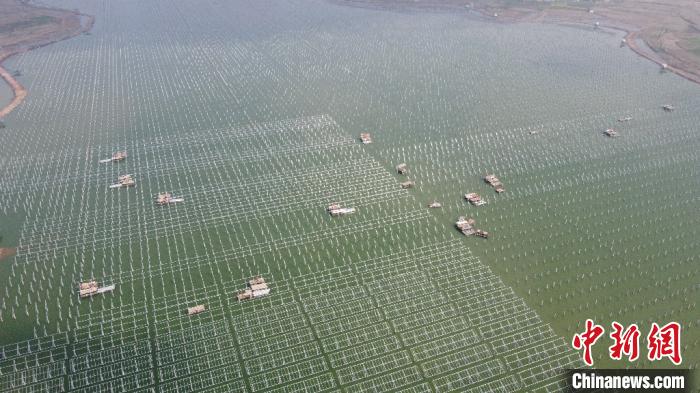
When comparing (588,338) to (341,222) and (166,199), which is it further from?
(166,199)

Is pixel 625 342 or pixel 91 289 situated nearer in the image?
pixel 625 342

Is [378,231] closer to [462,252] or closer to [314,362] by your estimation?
[462,252]

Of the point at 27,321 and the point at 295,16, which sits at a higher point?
the point at 295,16

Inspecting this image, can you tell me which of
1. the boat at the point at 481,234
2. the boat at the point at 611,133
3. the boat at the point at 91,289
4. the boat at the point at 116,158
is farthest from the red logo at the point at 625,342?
the boat at the point at 116,158

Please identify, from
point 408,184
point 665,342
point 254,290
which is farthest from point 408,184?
point 665,342

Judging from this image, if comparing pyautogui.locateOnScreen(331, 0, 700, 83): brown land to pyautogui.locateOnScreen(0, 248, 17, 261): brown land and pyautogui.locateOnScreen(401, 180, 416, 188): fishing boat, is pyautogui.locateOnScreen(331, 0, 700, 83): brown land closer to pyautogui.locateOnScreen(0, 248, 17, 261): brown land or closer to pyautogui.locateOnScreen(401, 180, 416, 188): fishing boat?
pyautogui.locateOnScreen(401, 180, 416, 188): fishing boat

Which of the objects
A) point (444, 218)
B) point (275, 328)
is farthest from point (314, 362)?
point (444, 218)

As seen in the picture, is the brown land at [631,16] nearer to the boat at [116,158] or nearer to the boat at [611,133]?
the boat at [611,133]
